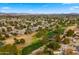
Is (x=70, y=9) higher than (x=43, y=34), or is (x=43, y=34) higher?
(x=70, y=9)

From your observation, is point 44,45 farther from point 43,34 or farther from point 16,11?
point 16,11

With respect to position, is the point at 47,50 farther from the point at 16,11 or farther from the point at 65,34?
the point at 16,11

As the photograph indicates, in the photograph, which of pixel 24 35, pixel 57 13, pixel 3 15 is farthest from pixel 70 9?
pixel 3 15

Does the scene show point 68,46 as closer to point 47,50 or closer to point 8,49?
point 47,50

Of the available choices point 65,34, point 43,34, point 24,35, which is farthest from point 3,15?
point 65,34

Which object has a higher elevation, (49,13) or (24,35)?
(49,13)

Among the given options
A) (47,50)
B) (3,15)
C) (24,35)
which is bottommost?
(47,50)

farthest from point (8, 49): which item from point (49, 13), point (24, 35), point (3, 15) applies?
point (49, 13)
